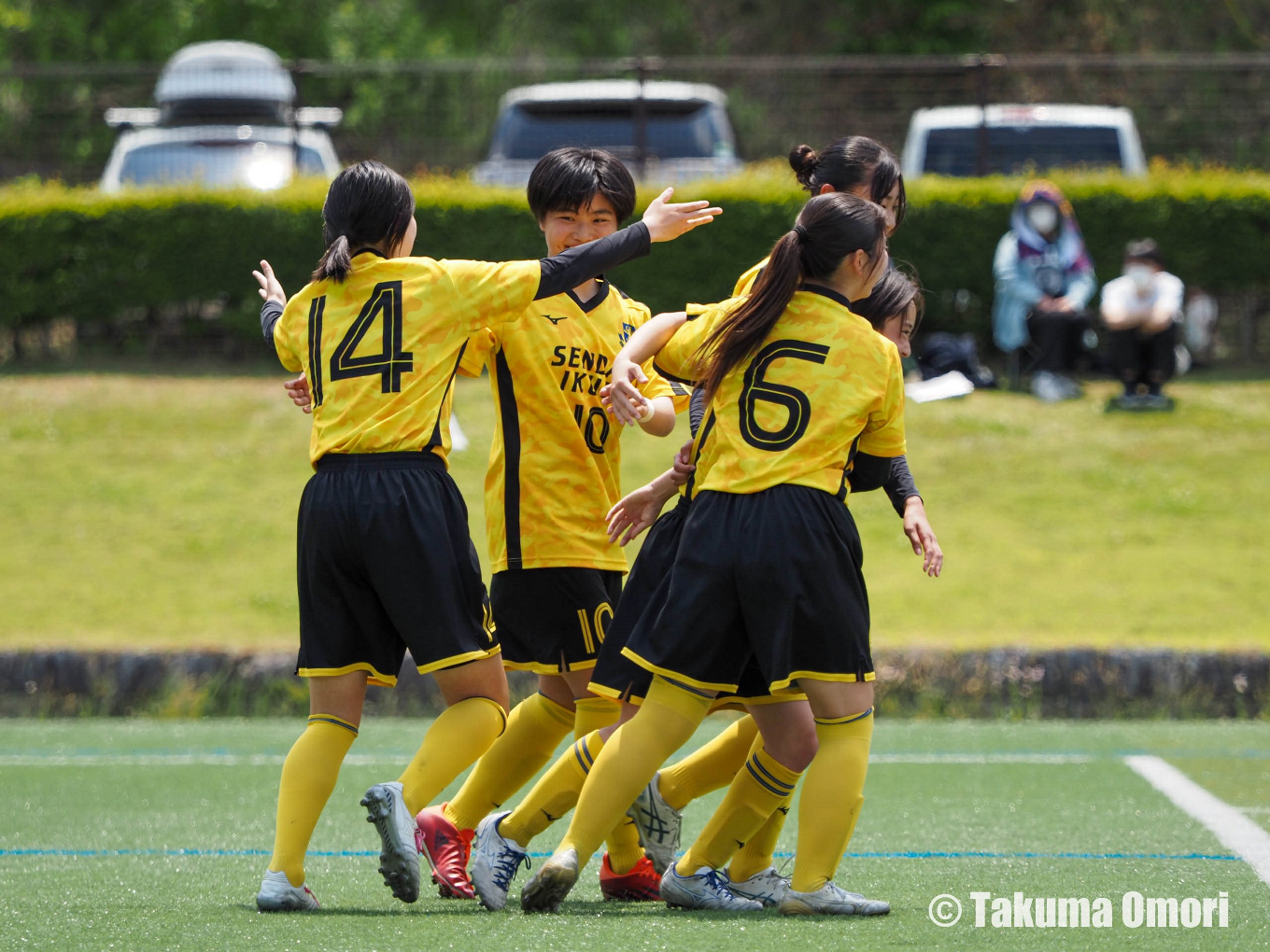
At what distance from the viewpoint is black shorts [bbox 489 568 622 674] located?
13.4 feet

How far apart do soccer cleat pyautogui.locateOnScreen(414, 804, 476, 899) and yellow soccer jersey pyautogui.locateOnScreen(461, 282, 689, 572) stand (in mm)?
672

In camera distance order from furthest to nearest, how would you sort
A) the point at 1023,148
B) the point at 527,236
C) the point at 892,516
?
the point at 1023,148 → the point at 527,236 → the point at 892,516

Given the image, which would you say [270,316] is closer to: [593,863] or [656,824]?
[656,824]

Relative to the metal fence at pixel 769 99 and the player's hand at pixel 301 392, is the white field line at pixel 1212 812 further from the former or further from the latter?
the metal fence at pixel 769 99

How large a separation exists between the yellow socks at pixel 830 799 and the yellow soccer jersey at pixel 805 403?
56cm

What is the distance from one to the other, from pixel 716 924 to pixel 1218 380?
10873 millimetres

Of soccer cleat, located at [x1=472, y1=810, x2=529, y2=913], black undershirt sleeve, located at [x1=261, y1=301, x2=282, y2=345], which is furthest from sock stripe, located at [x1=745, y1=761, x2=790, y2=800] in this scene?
black undershirt sleeve, located at [x1=261, y1=301, x2=282, y2=345]

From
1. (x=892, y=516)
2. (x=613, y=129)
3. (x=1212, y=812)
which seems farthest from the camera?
(x=613, y=129)

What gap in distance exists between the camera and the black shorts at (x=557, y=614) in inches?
160

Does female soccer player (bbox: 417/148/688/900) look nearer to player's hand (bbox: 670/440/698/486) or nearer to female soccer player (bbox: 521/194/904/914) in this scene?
player's hand (bbox: 670/440/698/486)

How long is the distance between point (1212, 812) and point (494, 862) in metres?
2.62

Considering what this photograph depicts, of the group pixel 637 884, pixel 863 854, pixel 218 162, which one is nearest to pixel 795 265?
pixel 637 884

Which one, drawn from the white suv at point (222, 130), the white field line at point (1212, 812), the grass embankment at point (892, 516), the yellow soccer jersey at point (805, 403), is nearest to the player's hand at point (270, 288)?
the yellow soccer jersey at point (805, 403)

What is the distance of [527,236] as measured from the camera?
12805 millimetres
